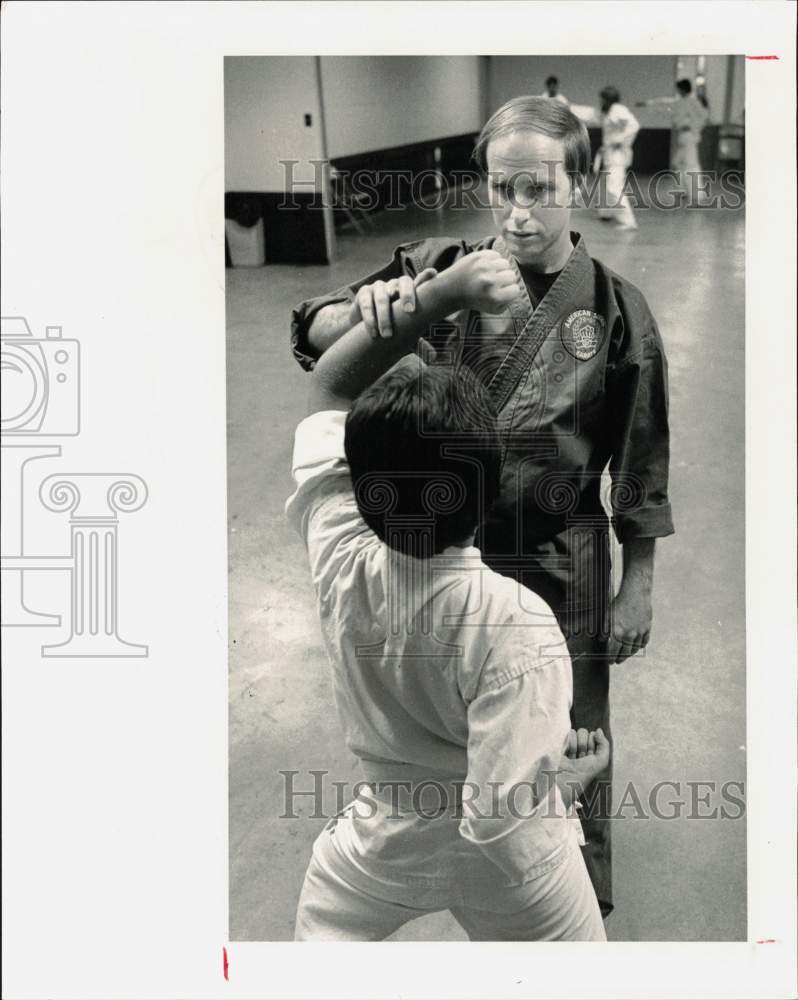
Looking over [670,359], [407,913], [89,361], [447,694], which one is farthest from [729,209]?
[407,913]

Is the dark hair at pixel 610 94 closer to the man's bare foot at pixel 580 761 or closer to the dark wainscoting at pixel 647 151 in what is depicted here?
the dark wainscoting at pixel 647 151

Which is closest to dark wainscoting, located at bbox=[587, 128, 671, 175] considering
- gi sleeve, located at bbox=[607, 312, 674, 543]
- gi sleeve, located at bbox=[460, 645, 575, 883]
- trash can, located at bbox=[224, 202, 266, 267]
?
gi sleeve, located at bbox=[607, 312, 674, 543]

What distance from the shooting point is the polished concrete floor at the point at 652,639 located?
2469 mm

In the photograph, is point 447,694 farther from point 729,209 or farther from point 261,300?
point 729,209

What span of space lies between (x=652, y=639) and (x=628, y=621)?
64mm

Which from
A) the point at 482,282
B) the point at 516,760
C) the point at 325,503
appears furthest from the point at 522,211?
the point at 516,760

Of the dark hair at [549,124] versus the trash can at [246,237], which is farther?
the trash can at [246,237]

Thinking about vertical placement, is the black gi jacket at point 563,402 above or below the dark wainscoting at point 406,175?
below

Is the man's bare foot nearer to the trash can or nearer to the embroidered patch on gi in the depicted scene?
the embroidered patch on gi

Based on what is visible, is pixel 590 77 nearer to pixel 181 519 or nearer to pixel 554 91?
pixel 554 91

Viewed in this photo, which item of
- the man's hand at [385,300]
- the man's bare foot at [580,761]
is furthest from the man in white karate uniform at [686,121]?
the man's bare foot at [580,761]

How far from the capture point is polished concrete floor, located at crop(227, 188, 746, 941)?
2.47 m

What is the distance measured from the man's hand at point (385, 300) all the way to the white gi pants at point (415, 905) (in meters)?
0.92

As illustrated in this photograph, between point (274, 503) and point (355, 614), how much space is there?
0.25 m
